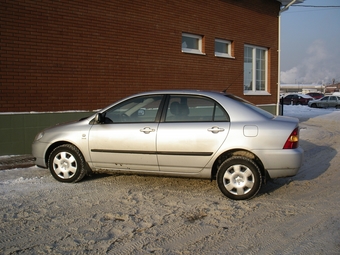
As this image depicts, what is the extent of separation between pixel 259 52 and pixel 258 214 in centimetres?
1177

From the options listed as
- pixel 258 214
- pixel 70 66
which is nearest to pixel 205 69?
pixel 70 66

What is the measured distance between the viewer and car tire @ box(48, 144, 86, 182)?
595 cm

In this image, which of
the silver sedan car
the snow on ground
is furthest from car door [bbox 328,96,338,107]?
the silver sedan car

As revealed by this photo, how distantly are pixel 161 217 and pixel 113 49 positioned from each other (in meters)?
6.35

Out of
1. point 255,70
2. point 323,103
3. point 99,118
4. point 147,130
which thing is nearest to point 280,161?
point 147,130

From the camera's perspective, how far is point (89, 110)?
9.41m

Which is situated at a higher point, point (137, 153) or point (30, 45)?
point (30, 45)

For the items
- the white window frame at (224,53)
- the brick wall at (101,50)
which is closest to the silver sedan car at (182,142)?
the brick wall at (101,50)

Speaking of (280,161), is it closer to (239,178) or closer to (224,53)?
(239,178)

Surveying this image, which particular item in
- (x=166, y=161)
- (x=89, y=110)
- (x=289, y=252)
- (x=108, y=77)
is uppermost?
(x=108, y=77)

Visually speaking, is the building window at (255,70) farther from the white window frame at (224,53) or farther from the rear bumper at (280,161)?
the rear bumper at (280,161)

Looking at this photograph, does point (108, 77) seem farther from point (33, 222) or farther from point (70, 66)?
point (33, 222)

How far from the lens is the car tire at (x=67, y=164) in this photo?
19.5 ft

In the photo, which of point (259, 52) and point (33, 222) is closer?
point (33, 222)
